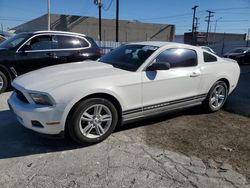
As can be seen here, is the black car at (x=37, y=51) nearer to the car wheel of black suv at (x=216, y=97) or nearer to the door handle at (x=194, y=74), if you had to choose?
the door handle at (x=194, y=74)

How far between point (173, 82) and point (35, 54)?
13.8ft

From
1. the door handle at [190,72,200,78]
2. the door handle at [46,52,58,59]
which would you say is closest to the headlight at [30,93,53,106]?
the door handle at [190,72,200,78]

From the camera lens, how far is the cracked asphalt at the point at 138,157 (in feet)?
9.28

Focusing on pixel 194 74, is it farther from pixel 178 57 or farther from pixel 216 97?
pixel 216 97

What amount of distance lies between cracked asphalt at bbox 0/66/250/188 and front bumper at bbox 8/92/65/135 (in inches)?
13.6

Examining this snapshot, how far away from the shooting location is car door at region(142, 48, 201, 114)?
408cm

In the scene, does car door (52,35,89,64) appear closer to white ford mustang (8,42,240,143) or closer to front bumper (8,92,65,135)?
white ford mustang (8,42,240,143)

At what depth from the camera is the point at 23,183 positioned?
272 cm

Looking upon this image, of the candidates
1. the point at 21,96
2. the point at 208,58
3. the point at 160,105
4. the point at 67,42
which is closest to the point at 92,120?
the point at 21,96

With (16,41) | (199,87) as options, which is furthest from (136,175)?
(16,41)

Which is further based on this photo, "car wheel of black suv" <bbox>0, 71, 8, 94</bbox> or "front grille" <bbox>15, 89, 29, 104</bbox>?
"car wheel of black suv" <bbox>0, 71, 8, 94</bbox>

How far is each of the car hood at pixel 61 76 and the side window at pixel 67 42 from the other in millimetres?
3124

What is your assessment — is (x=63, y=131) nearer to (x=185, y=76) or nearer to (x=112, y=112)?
(x=112, y=112)

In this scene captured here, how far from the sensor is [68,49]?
23.8 feet
